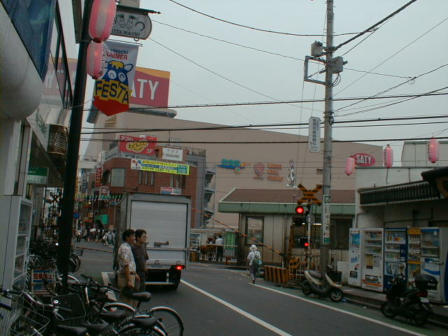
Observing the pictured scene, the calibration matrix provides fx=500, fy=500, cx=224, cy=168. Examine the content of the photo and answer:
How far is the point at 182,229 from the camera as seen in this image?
16297mm

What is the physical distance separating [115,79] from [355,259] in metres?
12.6

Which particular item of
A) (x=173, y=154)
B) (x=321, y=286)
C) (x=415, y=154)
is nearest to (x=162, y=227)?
(x=321, y=286)

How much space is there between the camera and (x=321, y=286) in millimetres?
17234

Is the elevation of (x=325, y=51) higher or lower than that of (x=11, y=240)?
higher

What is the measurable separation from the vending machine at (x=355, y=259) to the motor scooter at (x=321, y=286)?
266cm

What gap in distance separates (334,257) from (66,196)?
2116 cm

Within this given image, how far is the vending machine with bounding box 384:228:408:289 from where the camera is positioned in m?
17.5

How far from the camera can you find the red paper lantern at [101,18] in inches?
358

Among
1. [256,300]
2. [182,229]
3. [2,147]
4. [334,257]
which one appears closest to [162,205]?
[182,229]

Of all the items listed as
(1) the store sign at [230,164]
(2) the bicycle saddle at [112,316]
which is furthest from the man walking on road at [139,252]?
(1) the store sign at [230,164]

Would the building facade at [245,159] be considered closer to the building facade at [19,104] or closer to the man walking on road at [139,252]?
the building facade at [19,104]

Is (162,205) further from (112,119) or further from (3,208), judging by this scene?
(112,119)

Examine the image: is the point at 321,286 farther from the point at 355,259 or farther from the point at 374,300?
the point at 355,259

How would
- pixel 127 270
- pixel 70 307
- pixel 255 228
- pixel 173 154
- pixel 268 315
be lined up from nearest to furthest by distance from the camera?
pixel 70 307, pixel 127 270, pixel 268 315, pixel 255 228, pixel 173 154
